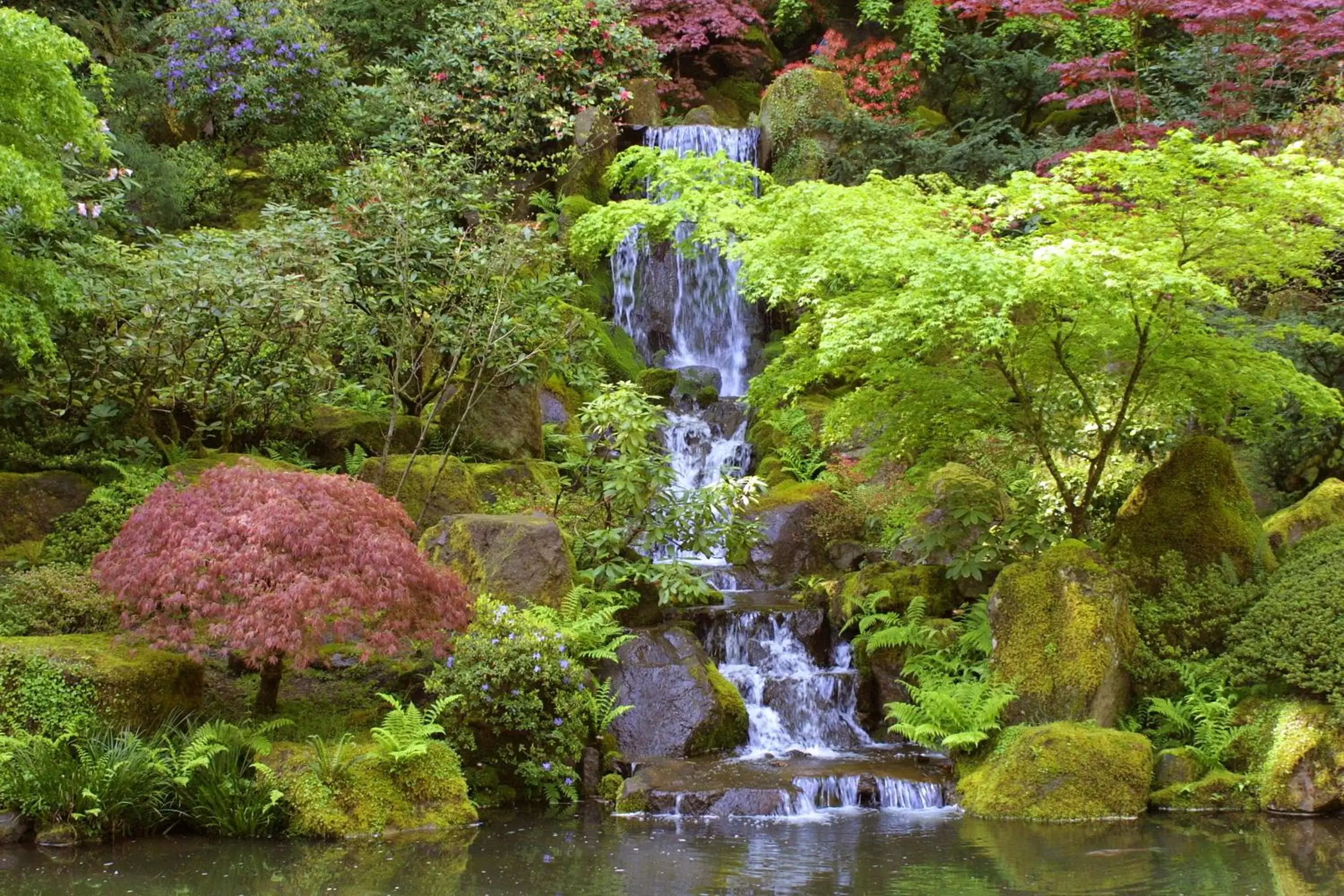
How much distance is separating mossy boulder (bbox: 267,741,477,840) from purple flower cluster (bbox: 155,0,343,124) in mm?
14195

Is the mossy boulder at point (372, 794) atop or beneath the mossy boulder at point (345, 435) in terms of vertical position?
beneath

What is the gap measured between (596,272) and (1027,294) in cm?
1247

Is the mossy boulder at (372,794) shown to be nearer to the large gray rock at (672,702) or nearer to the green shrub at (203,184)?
the large gray rock at (672,702)

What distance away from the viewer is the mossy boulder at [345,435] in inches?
554

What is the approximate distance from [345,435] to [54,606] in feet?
16.5

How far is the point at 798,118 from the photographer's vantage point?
881 inches

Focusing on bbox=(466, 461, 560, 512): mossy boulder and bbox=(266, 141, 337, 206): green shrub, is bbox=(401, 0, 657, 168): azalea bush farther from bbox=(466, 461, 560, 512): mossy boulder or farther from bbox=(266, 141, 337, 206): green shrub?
bbox=(466, 461, 560, 512): mossy boulder

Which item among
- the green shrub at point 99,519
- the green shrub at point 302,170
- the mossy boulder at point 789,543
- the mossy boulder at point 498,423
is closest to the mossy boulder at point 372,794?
the green shrub at point 99,519

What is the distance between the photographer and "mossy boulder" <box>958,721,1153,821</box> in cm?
910

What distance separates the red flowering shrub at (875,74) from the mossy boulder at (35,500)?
17411 millimetres

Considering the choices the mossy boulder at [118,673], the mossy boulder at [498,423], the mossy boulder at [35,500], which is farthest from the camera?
the mossy boulder at [498,423]

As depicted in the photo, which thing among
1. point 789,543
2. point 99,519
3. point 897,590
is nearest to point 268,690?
point 99,519

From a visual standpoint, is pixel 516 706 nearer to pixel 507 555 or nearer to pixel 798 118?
pixel 507 555

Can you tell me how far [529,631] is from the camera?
9805 mm
